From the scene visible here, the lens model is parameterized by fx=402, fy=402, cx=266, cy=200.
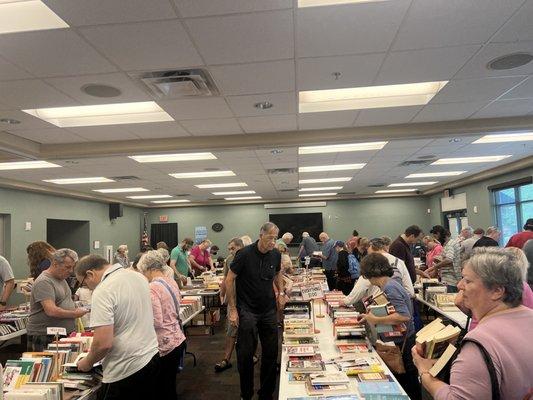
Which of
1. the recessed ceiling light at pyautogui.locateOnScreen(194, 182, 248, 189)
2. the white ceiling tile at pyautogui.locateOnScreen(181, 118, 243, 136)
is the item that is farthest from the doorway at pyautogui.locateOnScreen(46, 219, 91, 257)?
the white ceiling tile at pyautogui.locateOnScreen(181, 118, 243, 136)

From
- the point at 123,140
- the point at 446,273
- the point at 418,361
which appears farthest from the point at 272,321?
the point at 446,273

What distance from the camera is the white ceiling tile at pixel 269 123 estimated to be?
4.95 metres

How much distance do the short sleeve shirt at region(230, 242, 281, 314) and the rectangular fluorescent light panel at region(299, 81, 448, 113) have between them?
186cm

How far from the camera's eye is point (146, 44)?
293cm

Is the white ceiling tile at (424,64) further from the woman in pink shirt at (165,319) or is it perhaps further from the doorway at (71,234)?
the doorway at (71,234)

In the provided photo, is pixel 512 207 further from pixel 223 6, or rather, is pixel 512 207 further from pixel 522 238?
pixel 223 6

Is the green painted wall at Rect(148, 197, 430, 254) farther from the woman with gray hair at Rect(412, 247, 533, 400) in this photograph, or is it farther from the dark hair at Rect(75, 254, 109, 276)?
the woman with gray hair at Rect(412, 247, 533, 400)

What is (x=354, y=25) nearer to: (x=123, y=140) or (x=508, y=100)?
(x=508, y=100)

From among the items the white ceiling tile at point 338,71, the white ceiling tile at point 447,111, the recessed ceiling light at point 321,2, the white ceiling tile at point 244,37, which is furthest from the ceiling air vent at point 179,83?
the white ceiling tile at point 447,111

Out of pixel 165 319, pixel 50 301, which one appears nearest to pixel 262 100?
pixel 165 319

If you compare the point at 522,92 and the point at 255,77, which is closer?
the point at 255,77

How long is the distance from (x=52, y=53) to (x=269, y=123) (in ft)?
8.92

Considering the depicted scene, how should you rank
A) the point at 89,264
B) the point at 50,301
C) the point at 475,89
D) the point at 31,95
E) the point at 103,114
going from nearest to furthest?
the point at 89,264 < the point at 50,301 < the point at 31,95 < the point at 475,89 < the point at 103,114

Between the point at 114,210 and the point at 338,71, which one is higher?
the point at 338,71
